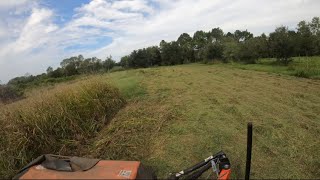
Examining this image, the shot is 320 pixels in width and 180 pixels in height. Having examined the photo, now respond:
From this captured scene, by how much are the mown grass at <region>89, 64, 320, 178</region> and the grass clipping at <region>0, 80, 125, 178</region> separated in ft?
1.22

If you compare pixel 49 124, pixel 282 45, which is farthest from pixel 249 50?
pixel 49 124

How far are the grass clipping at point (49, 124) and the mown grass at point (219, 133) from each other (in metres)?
0.37

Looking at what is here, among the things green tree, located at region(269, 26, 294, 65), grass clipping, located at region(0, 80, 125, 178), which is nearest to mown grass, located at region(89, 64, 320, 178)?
grass clipping, located at region(0, 80, 125, 178)

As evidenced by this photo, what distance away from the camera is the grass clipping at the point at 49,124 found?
4.23 metres

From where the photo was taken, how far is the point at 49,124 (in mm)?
4770

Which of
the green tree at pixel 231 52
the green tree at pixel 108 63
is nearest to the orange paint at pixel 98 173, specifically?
the green tree at pixel 108 63

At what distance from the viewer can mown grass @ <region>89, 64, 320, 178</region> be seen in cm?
385

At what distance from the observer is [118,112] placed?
21.0 feet

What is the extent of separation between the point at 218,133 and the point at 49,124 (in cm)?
286

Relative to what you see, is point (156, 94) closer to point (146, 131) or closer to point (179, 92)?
point (179, 92)

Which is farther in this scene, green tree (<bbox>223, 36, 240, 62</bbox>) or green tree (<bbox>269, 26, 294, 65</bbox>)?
green tree (<bbox>223, 36, 240, 62</bbox>)

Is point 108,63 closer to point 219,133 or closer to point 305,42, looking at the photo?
point 219,133

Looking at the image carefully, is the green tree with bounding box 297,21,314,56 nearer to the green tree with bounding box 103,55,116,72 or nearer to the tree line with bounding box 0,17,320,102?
the tree line with bounding box 0,17,320,102

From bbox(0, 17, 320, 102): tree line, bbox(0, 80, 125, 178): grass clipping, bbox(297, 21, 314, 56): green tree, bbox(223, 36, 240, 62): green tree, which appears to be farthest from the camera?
bbox(223, 36, 240, 62): green tree
